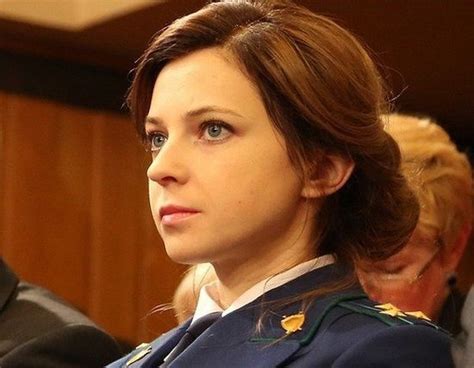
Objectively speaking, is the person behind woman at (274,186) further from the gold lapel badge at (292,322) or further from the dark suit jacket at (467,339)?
the dark suit jacket at (467,339)

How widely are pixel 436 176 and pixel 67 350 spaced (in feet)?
1.70

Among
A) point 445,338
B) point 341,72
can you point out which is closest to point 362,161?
point 341,72

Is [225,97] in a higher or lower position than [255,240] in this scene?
higher

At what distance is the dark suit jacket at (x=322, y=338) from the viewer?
1000mm

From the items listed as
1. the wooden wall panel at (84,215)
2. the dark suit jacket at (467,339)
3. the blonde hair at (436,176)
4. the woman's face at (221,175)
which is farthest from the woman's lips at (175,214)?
the wooden wall panel at (84,215)

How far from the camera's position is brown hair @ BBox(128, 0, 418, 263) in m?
1.10

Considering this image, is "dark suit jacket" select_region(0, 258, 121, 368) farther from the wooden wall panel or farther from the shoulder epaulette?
the wooden wall panel

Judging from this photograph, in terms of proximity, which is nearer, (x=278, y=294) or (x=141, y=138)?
(x=278, y=294)

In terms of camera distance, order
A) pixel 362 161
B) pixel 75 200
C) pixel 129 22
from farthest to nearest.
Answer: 1. pixel 75 200
2. pixel 129 22
3. pixel 362 161

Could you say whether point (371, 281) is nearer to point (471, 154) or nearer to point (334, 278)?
point (334, 278)

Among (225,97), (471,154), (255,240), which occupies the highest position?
(225,97)

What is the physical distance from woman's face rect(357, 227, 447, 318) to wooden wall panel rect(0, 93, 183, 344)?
1.00 meters

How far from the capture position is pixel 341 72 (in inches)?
44.0

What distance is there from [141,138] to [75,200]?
4.20ft
